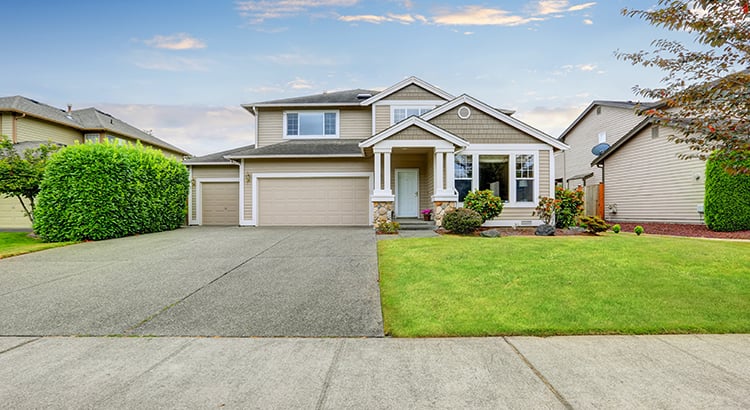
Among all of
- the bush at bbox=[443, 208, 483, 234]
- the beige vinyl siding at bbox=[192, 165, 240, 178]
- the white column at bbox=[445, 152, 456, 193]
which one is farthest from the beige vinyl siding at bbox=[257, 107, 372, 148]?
the bush at bbox=[443, 208, 483, 234]

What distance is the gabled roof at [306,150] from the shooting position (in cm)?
1439

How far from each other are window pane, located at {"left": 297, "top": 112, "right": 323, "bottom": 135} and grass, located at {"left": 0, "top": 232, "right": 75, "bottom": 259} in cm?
1007

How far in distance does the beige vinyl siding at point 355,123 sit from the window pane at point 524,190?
24.3ft

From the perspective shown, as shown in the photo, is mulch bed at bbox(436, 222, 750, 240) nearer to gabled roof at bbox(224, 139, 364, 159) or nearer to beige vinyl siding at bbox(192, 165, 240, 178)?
gabled roof at bbox(224, 139, 364, 159)

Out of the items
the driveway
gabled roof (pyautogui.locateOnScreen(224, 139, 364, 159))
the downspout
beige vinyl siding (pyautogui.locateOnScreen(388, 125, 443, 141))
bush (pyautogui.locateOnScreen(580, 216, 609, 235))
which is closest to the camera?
→ the driveway

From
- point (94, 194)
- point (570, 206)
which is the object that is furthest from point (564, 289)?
point (94, 194)

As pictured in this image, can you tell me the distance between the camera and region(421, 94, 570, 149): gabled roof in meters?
13.1

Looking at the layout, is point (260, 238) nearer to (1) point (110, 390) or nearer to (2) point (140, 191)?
(2) point (140, 191)

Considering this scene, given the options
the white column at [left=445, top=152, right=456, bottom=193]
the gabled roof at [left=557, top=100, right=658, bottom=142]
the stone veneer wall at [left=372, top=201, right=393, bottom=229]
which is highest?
the gabled roof at [left=557, top=100, right=658, bottom=142]

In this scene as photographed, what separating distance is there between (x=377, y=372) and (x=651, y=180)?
1737cm

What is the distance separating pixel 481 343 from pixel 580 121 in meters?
24.2

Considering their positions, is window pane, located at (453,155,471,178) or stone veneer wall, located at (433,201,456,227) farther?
window pane, located at (453,155,471,178)

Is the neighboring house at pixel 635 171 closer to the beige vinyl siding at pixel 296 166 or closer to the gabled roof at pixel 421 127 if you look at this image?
the gabled roof at pixel 421 127

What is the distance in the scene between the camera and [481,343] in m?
3.60
